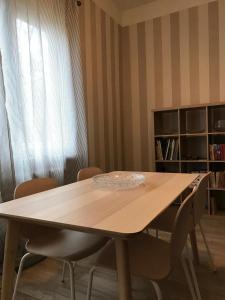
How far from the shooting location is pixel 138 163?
3.85m

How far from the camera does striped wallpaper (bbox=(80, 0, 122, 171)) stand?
3119 millimetres

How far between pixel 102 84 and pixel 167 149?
1212mm

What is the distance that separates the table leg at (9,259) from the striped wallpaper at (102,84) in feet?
6.18

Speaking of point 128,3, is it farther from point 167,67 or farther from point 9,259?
point 9,259

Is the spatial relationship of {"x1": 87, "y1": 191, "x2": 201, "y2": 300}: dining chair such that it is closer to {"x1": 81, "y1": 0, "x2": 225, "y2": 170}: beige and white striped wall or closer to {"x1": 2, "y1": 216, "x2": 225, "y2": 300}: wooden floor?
{"x1": 2, "y1": 216, "x2": 225, "y2": 300}: wooden floor

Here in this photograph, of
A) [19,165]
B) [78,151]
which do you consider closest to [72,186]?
[19,165]

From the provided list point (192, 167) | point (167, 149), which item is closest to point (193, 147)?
point (192, 167)

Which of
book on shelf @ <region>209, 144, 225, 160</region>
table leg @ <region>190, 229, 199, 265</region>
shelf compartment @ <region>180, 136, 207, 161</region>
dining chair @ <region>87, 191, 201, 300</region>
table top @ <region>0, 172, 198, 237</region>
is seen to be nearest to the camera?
table top @ <region>0, 172, 198, 237</region>

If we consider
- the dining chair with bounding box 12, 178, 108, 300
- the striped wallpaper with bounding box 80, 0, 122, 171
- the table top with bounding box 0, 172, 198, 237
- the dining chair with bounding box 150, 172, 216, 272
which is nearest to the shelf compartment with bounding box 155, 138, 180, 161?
the striped wallpaper with bounding box 80, 0, 122, 171

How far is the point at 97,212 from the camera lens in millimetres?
1091

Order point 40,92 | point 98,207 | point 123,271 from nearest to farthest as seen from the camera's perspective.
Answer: point 123,271, point 98,207, point 40,92

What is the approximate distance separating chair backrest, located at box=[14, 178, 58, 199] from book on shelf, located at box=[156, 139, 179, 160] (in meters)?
1.94

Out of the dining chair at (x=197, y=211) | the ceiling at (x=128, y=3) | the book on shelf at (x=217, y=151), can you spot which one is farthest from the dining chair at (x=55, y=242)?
the ceiling at (x=128, y=3)

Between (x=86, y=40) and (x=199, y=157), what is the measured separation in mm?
2044
